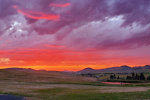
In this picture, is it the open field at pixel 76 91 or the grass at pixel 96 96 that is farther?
the open field at pixel 76 91

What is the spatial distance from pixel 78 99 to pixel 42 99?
28.6 feet

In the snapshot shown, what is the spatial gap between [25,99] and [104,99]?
61.6 ft

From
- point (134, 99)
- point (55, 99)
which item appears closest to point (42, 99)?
point (55, 99)

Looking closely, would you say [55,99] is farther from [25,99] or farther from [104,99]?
[104,99]

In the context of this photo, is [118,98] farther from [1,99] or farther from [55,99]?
[1,99]

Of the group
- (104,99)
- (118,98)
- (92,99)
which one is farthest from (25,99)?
(118,98)

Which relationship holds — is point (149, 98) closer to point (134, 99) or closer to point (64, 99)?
point (134, 99)

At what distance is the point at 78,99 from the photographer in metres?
41.7

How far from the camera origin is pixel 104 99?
4081cm

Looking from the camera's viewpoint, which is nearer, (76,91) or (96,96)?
(96,96)

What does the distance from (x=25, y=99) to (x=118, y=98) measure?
22287 millimetres

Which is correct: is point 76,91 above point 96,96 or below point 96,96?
below

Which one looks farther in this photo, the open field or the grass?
the open field

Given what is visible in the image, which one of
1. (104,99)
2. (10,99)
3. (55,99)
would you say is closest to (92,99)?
(104,99)
